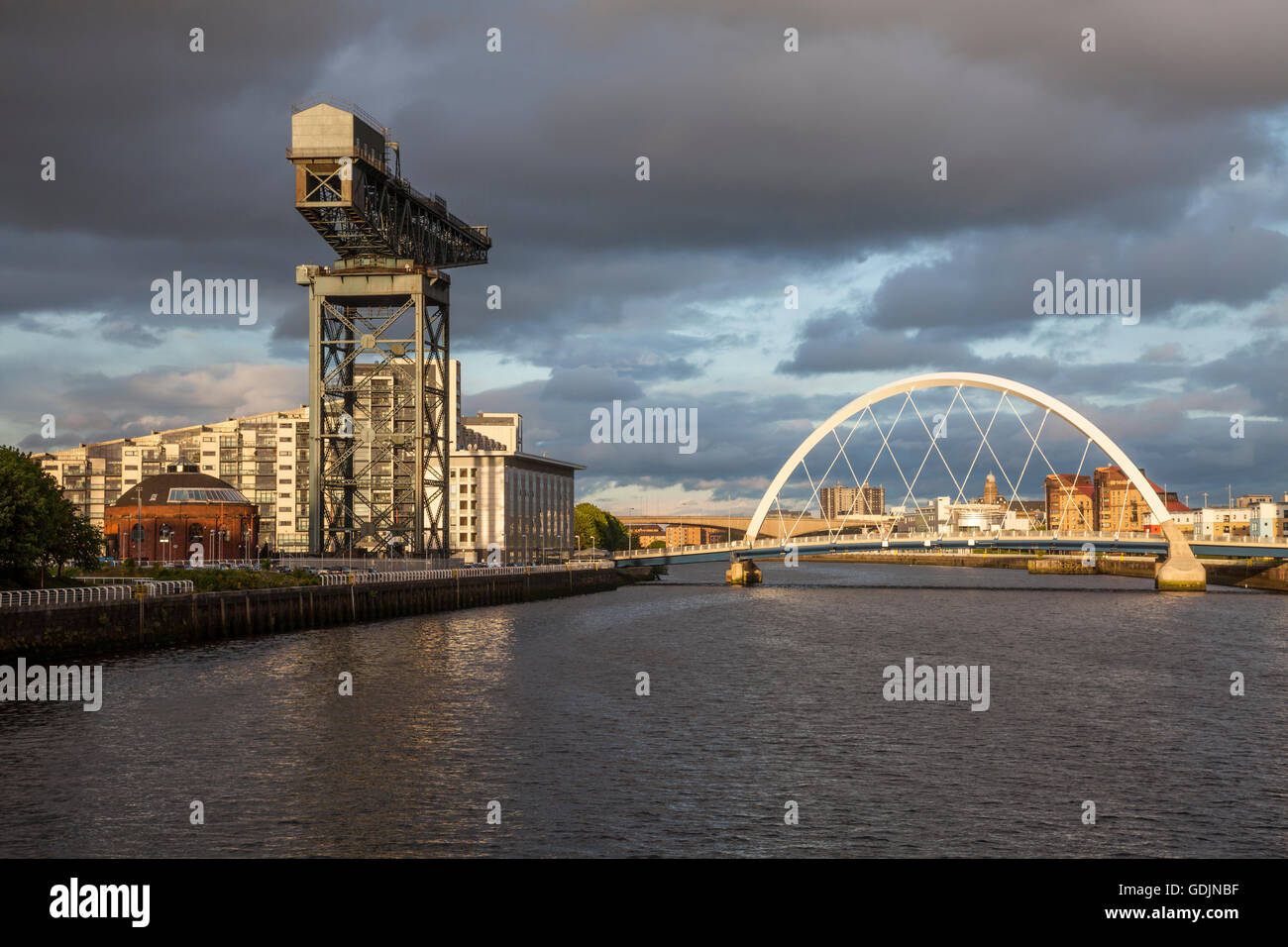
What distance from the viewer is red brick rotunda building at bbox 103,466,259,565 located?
375ft

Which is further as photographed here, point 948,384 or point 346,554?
point 948,384

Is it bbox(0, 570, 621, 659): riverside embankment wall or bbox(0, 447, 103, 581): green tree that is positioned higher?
bbox(0, 447, 103, 581): green tree

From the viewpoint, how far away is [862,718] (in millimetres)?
34688

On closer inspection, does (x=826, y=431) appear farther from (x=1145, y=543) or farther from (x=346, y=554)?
(x=346, y=554)

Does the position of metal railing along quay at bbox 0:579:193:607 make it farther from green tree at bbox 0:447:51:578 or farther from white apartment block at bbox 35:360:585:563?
white apartment block at bbox 35:360:585:563

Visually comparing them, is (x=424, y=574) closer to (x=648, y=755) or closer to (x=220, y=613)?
(x=220, y=613)

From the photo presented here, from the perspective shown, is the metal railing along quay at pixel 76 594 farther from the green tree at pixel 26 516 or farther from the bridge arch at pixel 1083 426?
the bridge arch at pixel 1083 426

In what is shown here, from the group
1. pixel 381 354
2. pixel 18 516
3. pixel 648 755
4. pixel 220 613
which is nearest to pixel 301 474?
pixel 381 354

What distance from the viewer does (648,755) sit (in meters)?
28.6

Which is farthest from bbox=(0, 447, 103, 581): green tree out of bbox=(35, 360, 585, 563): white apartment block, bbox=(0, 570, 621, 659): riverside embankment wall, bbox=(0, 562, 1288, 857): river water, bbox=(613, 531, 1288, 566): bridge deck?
bbox=(35, 360, 585, 563): white apartment block

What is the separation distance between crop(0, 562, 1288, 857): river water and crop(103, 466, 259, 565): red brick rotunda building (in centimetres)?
6391

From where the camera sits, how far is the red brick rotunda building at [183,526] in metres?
114
